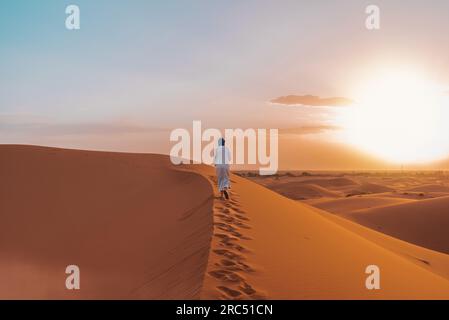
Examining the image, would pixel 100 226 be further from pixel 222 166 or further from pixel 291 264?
pixel 291 264

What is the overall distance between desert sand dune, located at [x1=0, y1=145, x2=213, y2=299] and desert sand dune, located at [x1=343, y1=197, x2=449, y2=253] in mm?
12968

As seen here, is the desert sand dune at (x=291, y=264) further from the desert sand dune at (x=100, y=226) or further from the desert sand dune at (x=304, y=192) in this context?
the desert sand dune at (x=304, y=192)

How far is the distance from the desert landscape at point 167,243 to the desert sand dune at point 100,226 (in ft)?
0.14

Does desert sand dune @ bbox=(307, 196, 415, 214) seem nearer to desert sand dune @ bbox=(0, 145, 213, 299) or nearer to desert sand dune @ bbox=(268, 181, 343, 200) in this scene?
desert sand dune @ bbox=(268, 181, 343, 200)

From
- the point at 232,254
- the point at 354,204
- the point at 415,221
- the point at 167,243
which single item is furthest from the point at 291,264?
the point at 354,204

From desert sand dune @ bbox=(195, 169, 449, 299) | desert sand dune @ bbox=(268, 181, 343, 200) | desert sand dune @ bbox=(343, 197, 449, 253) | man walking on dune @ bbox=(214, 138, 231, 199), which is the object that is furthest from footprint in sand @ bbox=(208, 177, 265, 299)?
desert sand dune @ bbox=(268, 181, 343, 200)

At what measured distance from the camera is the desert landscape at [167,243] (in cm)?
618

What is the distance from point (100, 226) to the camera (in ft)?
42.4

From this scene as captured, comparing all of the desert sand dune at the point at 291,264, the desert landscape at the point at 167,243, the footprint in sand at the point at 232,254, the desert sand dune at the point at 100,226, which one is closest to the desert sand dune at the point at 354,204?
the desert landscape at the point at 167,243

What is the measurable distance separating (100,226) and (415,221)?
61.4 feet

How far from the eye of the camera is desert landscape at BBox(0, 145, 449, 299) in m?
6.18
